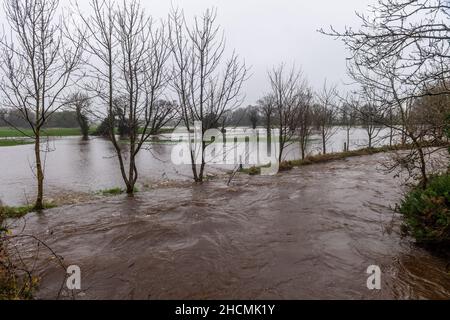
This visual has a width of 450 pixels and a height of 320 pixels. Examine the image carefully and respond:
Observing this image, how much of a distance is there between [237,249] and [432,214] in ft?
10.1

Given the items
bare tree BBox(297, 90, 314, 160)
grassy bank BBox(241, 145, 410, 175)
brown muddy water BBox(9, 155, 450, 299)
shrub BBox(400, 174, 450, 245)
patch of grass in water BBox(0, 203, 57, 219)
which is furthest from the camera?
bare tree BBox(297, 90, 314, 160)

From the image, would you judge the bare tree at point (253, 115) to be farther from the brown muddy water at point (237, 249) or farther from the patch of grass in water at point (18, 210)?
the patch of grass in water at point (18, 210)

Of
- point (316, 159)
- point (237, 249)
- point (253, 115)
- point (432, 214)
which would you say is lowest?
point (237, 249)

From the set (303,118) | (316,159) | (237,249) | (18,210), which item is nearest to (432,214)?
(237,249)

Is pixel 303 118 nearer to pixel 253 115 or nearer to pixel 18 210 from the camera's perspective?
pixel 18 210

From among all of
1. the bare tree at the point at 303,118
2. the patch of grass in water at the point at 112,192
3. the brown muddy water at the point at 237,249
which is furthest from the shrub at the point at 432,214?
the bare tree at the point at 303,118

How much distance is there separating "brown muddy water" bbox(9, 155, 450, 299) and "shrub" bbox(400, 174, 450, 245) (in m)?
0.36

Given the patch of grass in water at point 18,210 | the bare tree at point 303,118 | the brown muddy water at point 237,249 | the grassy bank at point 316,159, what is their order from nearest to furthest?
the brown muddy water at point 237,249
the patch of grass in water at point 18,210
the grassy bank at point 316,159
the bare tree at point 303,118

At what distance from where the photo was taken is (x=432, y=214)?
4.35 m

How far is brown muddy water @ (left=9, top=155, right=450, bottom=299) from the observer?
380 centimetres

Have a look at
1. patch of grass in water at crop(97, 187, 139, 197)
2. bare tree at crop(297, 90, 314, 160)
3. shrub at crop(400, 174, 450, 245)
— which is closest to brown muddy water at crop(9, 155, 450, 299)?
shrub at crop(400, 174, 450, 245)

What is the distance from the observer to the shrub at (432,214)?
4.23 meters

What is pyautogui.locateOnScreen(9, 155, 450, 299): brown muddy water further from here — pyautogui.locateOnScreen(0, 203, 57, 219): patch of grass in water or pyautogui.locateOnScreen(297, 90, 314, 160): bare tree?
pyautogui.locateOnScreen(297, 90, 314, 160): bare tree

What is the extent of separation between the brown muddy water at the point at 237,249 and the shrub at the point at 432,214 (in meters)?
0.36
